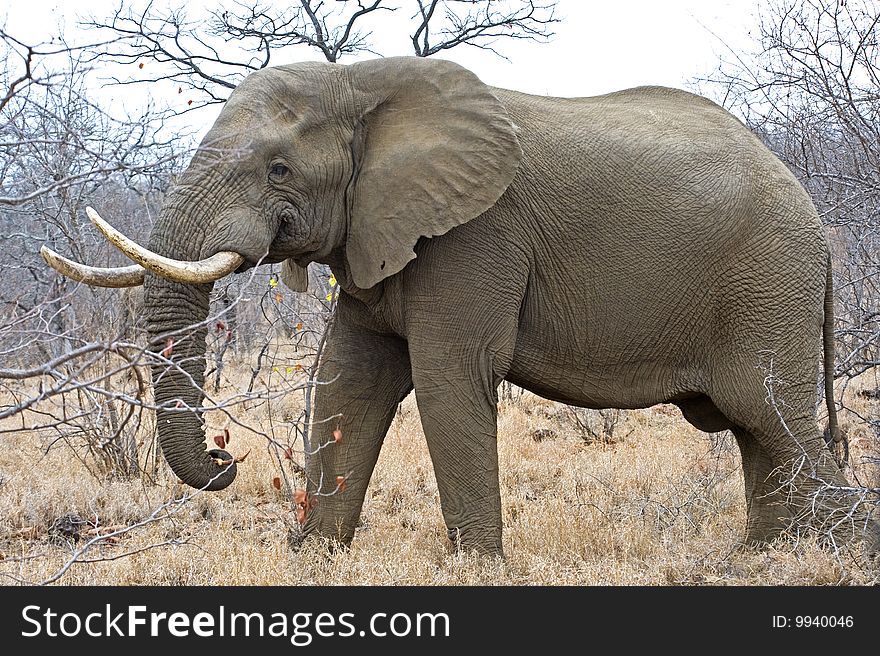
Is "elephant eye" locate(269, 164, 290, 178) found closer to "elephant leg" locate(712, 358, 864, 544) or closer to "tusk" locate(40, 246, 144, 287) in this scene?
"tusk" locate(40, 246, 144, 287)

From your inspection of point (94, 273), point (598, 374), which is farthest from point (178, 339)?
point (598, 374)

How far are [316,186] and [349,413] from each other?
50.2 inches

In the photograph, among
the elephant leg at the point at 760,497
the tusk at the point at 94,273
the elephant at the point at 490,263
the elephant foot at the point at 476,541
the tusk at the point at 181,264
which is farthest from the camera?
the elephant leg at the point at 760,497

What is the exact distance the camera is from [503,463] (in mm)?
7711

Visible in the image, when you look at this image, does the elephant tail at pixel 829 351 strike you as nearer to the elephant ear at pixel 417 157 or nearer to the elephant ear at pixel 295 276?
the elephant ear at pixel 417 157

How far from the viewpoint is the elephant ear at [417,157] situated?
497 centimetres

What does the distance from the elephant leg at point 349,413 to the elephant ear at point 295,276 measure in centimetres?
26

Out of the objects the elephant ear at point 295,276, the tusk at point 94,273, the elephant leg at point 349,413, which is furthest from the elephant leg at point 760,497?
the tusk at point 94,273

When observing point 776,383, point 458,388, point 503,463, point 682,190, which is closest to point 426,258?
point 458,388

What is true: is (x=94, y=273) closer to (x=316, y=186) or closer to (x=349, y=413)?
(x=316, y=186)

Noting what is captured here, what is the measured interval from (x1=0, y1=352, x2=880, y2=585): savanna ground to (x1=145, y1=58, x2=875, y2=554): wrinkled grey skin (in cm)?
33

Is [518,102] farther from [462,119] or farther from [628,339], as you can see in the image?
[628,339]

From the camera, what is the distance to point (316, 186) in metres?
4.97

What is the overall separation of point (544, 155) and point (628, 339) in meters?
0.99
